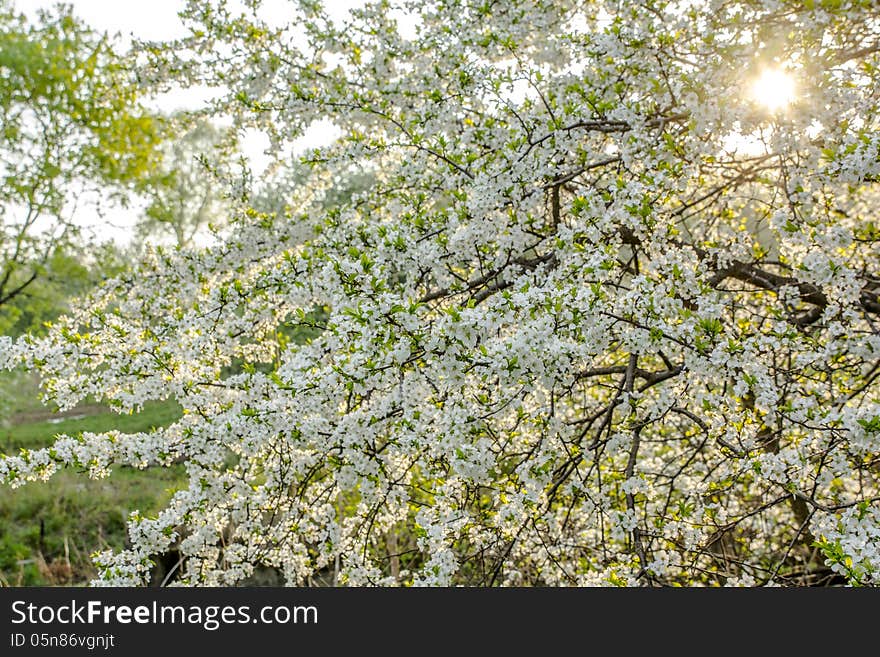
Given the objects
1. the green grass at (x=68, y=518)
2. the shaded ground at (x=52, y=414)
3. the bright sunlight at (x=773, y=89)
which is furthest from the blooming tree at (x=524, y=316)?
the shaded ground at (x=52, y=414)

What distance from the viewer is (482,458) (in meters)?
2.92

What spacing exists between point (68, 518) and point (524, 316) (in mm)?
9512

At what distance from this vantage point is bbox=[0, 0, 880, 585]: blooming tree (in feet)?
9.23

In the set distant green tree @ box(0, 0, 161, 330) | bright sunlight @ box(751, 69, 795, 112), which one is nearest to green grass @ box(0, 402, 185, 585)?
distant green tree @ box(0, 0, 161, 330)

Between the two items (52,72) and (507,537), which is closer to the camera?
(507,537)

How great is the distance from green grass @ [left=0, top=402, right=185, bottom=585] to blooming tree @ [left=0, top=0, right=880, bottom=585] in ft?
16.0

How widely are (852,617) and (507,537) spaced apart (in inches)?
60.5

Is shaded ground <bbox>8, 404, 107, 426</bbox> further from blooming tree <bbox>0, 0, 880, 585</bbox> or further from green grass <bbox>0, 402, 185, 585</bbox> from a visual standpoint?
blooming tree <bbox>0, 0, 880, 585</bbox>

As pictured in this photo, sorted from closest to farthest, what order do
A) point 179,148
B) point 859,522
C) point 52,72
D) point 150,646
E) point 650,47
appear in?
point 859,522, point 150,646, point 650,47, point 52,72, point 179,148

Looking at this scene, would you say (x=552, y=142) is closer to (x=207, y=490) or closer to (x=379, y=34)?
(x=379, y=34)

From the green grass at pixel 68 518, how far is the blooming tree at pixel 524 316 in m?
4.88

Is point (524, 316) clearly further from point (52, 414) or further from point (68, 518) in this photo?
point (52, 414)

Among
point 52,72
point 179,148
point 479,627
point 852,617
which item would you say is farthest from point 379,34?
point 179,148

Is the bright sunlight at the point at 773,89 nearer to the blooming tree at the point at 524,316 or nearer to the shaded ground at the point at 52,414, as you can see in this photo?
the blooming tree at the point at 524,316
